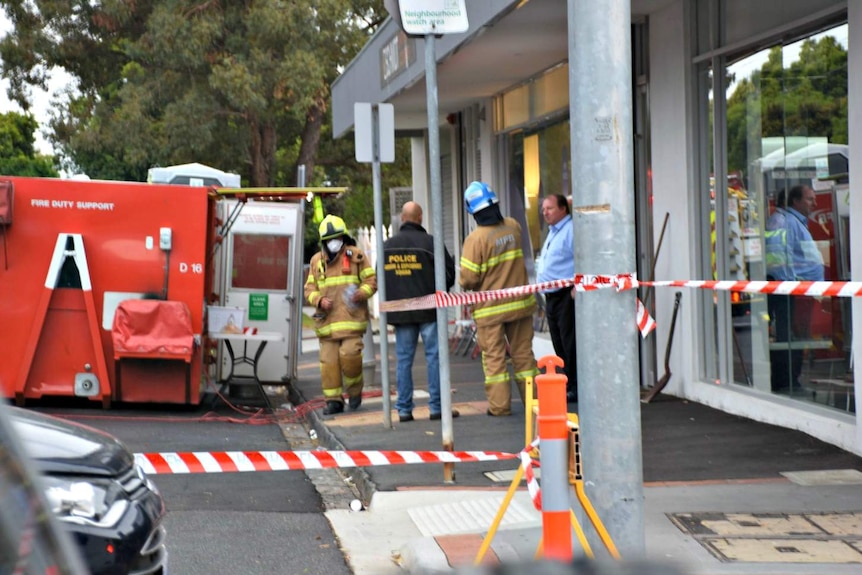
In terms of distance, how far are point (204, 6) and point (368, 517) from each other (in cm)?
2287

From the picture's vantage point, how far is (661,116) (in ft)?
36.1

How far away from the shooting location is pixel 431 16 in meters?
7.69

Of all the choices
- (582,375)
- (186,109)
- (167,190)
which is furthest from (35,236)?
(186,109)

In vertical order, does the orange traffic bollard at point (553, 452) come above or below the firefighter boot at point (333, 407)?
above

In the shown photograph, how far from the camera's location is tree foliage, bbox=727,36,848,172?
325 inches

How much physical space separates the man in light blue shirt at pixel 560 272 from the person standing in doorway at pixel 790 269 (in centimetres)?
195

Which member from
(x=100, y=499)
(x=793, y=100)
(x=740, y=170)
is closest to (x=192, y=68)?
(x=740, y=170)

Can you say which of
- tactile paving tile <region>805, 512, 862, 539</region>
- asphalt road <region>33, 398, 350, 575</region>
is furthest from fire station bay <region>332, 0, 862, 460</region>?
asphalt road <region>33, 398, 350, 575</region>

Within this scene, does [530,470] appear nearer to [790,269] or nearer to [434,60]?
[434,60]

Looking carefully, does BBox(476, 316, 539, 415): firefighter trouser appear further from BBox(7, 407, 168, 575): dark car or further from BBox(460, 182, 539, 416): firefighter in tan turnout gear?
BBox(7, 407, 168, 575): dark car

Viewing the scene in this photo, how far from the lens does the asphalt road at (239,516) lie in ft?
20.1

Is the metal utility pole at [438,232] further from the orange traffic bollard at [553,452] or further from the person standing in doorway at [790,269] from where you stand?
the orange traffic bollard at [553,452]

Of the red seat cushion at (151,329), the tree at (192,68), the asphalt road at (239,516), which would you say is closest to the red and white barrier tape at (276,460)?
the asphalt road at (239,516)

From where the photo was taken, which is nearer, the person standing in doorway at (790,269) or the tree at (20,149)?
the person standing in doorway at (790,269)
